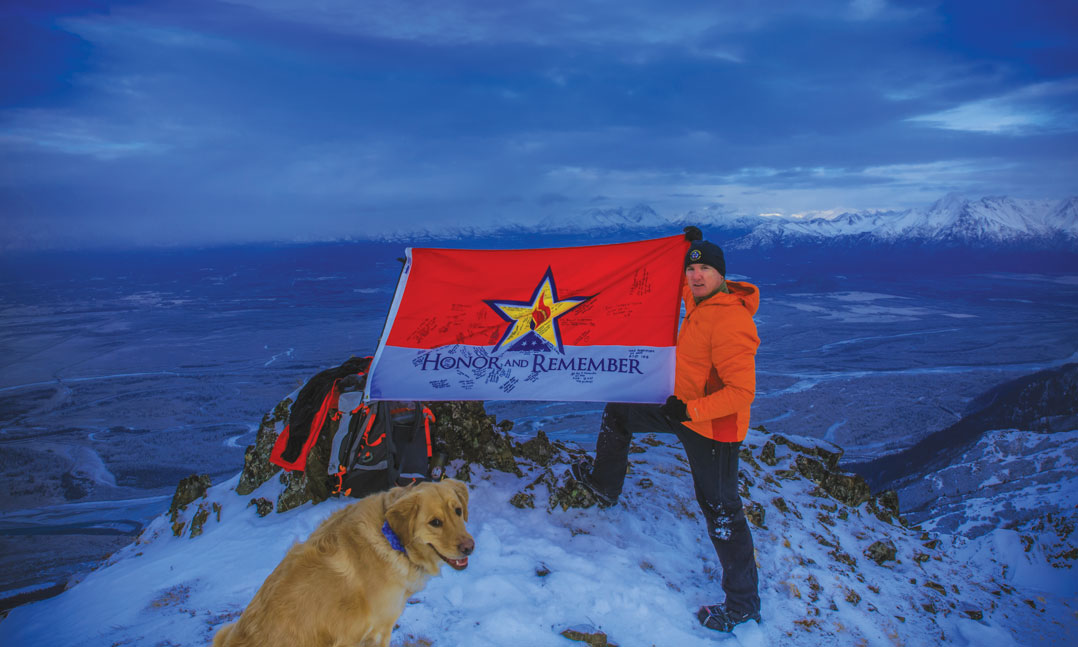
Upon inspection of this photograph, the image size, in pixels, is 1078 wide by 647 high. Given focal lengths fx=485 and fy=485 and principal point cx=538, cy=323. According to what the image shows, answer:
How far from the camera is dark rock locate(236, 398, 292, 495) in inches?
224

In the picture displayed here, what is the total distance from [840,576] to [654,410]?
8.94 ft

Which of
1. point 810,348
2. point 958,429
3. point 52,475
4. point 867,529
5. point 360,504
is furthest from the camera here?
point 810,348

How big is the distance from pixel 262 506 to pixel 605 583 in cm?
370

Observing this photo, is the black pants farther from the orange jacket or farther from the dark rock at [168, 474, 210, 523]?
the dark rock at [168, 474, 210, 523]

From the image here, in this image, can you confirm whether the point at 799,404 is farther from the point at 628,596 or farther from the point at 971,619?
the point at 628,596

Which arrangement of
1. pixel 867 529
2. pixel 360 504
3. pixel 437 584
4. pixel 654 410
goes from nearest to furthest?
pixel 360 504, pixel 437 584, pixel 654 410, pixel 867 529

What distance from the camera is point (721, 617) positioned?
12.2 ft

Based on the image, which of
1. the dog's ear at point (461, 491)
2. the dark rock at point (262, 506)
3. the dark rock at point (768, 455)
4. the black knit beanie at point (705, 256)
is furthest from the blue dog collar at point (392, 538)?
the dark rock at point (768, 455)

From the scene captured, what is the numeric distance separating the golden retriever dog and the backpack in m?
1.95

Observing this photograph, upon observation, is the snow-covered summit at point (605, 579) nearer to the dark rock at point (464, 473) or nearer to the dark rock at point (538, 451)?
the dark rock at point (464, 473)

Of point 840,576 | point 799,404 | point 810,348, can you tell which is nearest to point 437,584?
point 840,576

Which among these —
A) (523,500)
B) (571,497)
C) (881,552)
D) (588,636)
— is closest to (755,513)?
(881,552)

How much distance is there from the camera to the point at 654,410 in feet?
14.4

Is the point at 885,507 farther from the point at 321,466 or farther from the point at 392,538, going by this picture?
the point at 321,466
